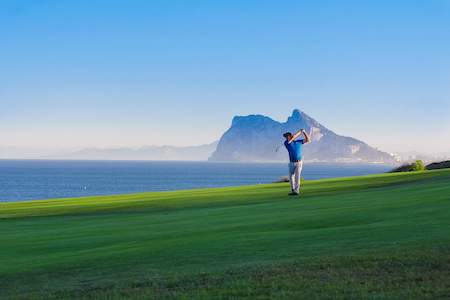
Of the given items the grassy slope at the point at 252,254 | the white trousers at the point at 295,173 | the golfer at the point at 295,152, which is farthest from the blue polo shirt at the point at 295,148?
the grassy slope at the point at 252,254

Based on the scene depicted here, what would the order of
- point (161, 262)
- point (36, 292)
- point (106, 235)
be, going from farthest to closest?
1. point (106, 235)
2. point (161, 262)
3. point (36, 292)

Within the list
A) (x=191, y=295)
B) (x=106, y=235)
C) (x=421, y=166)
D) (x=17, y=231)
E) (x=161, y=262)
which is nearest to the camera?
(x=191, y=295)

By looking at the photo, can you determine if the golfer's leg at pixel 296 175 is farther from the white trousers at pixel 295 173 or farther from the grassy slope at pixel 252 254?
the grassy slope at pixel 252 254

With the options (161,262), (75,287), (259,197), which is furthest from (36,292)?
(259,197)

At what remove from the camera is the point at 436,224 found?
1473 centimetres

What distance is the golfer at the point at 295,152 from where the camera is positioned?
1077 inches

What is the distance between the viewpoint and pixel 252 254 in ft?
44.2

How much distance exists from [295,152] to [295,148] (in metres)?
0.23

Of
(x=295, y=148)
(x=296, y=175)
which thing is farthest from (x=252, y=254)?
(x=296, y=175)

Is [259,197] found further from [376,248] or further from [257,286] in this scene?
[257,286]

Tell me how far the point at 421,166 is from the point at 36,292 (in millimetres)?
48266

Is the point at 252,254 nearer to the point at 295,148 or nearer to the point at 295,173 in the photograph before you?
the point at 295,148

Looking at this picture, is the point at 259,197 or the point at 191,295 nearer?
the point at 191,295

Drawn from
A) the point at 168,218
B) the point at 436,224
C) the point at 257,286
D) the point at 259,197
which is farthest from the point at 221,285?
the point at 259,197
